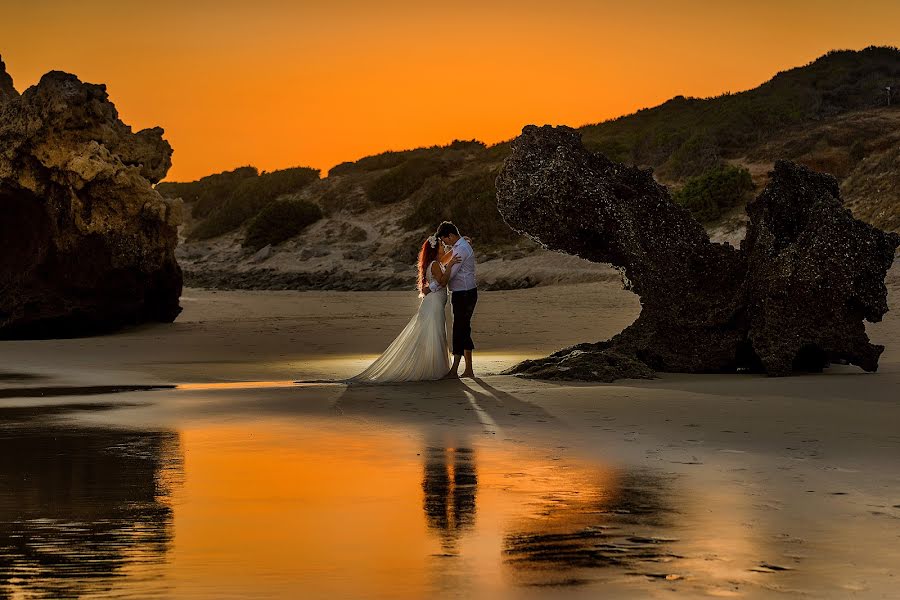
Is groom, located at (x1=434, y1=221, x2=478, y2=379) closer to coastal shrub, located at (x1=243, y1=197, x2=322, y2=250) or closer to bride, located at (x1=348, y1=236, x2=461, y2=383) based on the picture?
bride, located at (x1=348, y1=236, x2=461, y2=383)

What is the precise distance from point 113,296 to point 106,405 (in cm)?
1067

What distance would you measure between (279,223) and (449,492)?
51.5 m

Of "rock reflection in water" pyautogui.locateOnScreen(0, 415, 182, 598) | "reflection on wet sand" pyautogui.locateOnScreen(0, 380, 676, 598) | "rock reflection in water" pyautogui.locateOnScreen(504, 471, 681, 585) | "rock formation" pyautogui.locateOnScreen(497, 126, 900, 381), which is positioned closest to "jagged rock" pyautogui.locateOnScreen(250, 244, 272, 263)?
"rock formation" pyautogui.locateOnScreen(497, 126, 900, 381)

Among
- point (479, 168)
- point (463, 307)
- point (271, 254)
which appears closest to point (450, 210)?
point (271, 254)

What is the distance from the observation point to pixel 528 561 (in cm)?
502

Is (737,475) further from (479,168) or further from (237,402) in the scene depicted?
(479,168)

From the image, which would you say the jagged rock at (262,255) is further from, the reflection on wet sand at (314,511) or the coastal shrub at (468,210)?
the reflection on wet sand at (314,511)

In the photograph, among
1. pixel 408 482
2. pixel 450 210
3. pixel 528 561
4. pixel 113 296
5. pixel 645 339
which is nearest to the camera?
pixel 528 561

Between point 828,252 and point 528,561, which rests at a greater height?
point 828,252

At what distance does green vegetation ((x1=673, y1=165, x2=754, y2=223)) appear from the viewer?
133ft

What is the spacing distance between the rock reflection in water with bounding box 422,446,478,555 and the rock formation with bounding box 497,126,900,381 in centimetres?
497

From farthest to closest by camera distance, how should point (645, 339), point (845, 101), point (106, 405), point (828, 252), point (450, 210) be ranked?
point (845, 101)
point (450, 210)
point (645, 339)
point (828, 252)
point (106, 405)

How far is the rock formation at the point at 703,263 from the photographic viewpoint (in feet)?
42.2

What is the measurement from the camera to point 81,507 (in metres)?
6.16
